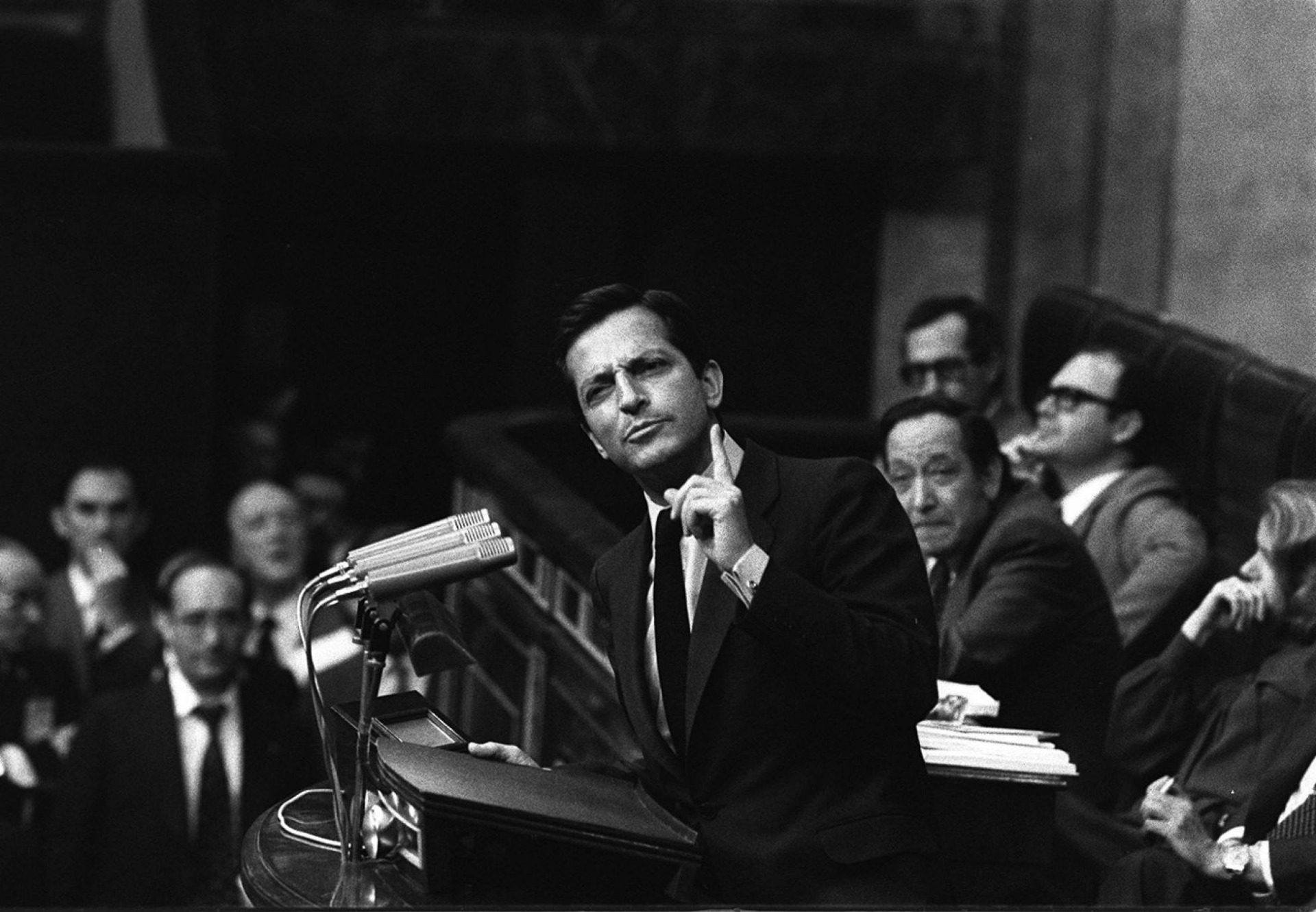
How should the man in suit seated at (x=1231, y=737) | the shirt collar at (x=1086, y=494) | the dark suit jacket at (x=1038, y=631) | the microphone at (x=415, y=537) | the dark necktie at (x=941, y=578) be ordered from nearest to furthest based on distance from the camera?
the microphone at (x=415, y=537)
the man in suit seated at (x=1231, y=737)
the dark suit jacket at (x=1038, y=631)
the dark necktie at (x=941, y=578)
the shirt collar at (x=1086, y=494)

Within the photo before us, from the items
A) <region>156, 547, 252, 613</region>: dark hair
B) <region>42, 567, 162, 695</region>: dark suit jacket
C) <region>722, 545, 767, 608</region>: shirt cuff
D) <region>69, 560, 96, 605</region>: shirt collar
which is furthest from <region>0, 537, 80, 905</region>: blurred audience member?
<region>722, 545, 767, 608</region>: shirt cuff

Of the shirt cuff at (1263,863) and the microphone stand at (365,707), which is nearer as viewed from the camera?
the microphone stand at (365,707)

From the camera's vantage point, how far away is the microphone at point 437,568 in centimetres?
312

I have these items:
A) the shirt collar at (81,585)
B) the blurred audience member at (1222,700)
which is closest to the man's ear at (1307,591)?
the blurred audience member at (1222,700)

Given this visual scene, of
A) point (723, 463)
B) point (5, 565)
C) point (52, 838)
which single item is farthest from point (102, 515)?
point (723, 463)

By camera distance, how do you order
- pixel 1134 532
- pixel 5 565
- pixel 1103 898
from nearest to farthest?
pixel 1103 898 < pixel 1134 532 < pixel 5 565

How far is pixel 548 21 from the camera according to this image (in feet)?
36.0

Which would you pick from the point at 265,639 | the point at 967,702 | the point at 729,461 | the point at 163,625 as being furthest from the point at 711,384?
the point at 163,625

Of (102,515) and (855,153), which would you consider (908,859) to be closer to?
(102,515)

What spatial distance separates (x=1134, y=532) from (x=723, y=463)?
2675 mm

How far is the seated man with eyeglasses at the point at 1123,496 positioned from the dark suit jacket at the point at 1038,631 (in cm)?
54

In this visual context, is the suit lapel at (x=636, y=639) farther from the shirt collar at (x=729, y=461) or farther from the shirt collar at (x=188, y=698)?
the shirt collar at (x=188, y=698)

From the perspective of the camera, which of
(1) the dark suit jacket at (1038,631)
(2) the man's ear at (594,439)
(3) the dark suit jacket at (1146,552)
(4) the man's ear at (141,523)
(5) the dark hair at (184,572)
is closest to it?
A: (2) the man's ear at (594,439)

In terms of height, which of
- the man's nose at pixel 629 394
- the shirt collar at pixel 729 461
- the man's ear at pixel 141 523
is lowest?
the man's ear at pixel 141 523
